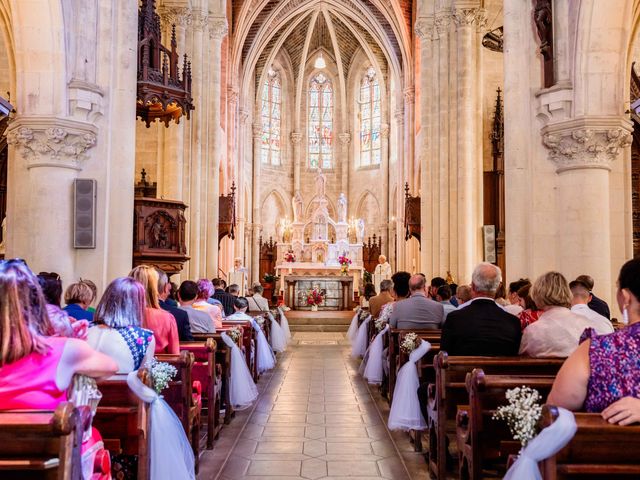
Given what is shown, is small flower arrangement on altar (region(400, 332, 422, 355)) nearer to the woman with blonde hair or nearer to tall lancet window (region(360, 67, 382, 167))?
the woman with blonde hair

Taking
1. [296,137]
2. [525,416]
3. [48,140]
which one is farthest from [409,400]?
[296,137]

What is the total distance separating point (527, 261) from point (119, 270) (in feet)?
18.3

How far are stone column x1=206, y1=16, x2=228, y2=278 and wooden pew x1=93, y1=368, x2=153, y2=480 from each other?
13.9 metres

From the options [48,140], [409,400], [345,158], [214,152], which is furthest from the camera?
[345,158]

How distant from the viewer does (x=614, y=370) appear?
2.71 m

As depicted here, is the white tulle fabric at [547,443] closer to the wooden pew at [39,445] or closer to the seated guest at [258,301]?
the wooden pew at [39,445]

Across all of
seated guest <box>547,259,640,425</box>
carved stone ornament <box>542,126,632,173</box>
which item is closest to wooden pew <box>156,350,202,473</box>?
seated guest <box>547,259,640,425</box>

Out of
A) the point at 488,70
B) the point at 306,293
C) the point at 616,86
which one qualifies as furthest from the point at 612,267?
the point at 306,293

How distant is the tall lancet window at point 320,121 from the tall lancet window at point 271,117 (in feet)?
5.75

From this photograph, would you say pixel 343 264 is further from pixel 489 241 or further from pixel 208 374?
pixel 208 374

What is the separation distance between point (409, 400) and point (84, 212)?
17.3 feet

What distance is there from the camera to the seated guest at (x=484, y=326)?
521 centimetres

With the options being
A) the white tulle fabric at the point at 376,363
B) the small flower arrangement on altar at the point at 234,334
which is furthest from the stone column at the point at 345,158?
the small flower arrangement on altar at the point at 234,334

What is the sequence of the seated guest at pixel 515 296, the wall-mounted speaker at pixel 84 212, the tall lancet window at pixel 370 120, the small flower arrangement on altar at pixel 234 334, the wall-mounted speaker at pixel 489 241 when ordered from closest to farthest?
1. the seated guest at pixel 515 296
2. the small flower arrangement on altar at pixel 234 334
3. the wall-mounted speaker at pixel 84 212
4. the wall-mounted speaker at pixel 489 241
5. the tall lancet window at pixel 370 120
